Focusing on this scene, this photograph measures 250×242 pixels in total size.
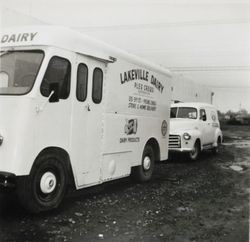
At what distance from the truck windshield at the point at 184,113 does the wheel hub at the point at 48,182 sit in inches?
342

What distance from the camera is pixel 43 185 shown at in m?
5.78

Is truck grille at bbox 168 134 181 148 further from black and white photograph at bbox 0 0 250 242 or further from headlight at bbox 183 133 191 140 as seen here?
black and white photograph at bbox 0 0 250 242

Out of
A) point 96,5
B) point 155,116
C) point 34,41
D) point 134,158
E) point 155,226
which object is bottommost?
point 155,226

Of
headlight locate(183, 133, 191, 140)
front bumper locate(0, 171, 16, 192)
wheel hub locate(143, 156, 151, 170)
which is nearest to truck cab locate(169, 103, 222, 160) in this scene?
headlight locate(183, 133, 191, 140)

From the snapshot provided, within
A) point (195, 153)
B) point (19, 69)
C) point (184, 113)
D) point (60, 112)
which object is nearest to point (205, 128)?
point (184, 113)

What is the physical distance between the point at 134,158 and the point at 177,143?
15.6ft

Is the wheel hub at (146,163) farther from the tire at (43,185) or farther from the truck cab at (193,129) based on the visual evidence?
the truck cab at (193,129)

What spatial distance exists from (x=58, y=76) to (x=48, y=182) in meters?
1.58

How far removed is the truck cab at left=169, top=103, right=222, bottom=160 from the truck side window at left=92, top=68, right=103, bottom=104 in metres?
6.23

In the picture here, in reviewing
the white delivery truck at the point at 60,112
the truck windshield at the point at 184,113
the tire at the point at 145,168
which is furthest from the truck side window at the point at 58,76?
the truck windshield at the point at 184,113

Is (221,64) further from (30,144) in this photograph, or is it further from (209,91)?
(209,91)

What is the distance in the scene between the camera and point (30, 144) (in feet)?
18.0

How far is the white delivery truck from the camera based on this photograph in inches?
214

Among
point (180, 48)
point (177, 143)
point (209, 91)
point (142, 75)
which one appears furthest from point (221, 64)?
point (209, 91)
